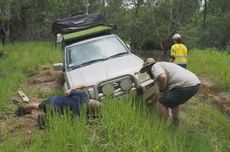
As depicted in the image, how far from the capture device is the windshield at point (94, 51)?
9.14 m

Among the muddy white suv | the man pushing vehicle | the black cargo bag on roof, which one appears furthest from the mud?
the man pushing vehicle

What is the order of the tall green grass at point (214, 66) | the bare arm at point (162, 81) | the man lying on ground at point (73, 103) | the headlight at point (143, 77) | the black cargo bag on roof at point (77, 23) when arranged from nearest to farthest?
the man lying on ground at point (73, 103)
the bare arm at point (162, 81)
the headlight at point (143, 77)
the tall green grass at point (214, 66)
the black cargo bag on roof at point (77, 23)

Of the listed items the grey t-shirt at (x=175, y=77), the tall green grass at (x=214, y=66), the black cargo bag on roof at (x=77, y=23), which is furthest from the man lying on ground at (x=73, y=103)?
the black cargo bag on roof at (x=77, y=23)

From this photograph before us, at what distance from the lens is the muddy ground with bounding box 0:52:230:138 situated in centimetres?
752

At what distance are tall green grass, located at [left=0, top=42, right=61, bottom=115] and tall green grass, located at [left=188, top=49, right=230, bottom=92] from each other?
510cm

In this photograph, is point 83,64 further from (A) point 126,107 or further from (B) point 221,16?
(B) point 221,16

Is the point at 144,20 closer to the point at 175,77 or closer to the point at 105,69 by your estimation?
the point at 105,69

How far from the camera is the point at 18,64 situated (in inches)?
608

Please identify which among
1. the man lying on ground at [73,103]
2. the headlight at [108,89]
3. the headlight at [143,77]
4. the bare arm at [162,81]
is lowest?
the man lying on ground at [73,103]

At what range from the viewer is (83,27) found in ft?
44.6

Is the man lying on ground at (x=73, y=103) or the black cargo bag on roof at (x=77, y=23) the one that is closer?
the man lying on ground at (x=73, y=103)

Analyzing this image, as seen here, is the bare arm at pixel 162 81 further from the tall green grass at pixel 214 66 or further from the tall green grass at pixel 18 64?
the tall green grass at pixel 214 66

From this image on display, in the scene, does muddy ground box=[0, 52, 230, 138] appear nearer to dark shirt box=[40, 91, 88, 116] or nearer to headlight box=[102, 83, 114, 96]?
dark shirt box=[40, 91, 88, 116]

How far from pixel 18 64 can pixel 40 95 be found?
204 inches
